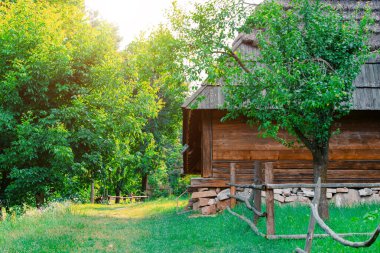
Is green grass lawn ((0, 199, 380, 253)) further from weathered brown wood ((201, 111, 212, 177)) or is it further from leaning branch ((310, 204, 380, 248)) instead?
leaning branch ((310, 204, 380, 248))

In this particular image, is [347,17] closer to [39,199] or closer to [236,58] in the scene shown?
[236,58]

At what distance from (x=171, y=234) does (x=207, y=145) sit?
14.3ft

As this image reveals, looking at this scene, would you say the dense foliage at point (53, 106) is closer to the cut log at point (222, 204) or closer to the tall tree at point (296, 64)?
the tall tree at point (296, 64)

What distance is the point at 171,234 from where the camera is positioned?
10648 millimetres

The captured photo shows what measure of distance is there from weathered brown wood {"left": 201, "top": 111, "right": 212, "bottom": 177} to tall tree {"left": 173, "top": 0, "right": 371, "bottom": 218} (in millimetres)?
3710

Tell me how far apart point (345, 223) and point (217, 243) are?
2.69 meters

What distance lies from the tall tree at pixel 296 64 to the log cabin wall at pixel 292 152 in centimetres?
372

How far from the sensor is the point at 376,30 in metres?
14.9

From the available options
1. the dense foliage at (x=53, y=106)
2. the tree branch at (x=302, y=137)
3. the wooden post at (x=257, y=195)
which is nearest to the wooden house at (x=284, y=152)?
the dense foliage at (x=53, y=106)

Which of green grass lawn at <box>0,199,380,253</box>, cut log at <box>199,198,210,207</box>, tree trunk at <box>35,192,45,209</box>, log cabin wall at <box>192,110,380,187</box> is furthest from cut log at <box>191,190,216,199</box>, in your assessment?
tree trunk at <box>35,192,45,209</box>

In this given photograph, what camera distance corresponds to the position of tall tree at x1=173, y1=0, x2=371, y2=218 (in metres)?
9.37

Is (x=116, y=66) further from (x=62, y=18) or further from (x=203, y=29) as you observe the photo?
(x=203, y=29)

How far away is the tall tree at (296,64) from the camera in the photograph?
30.7 ft

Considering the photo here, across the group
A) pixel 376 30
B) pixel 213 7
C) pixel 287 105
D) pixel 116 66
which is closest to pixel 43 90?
pixel 116 66
